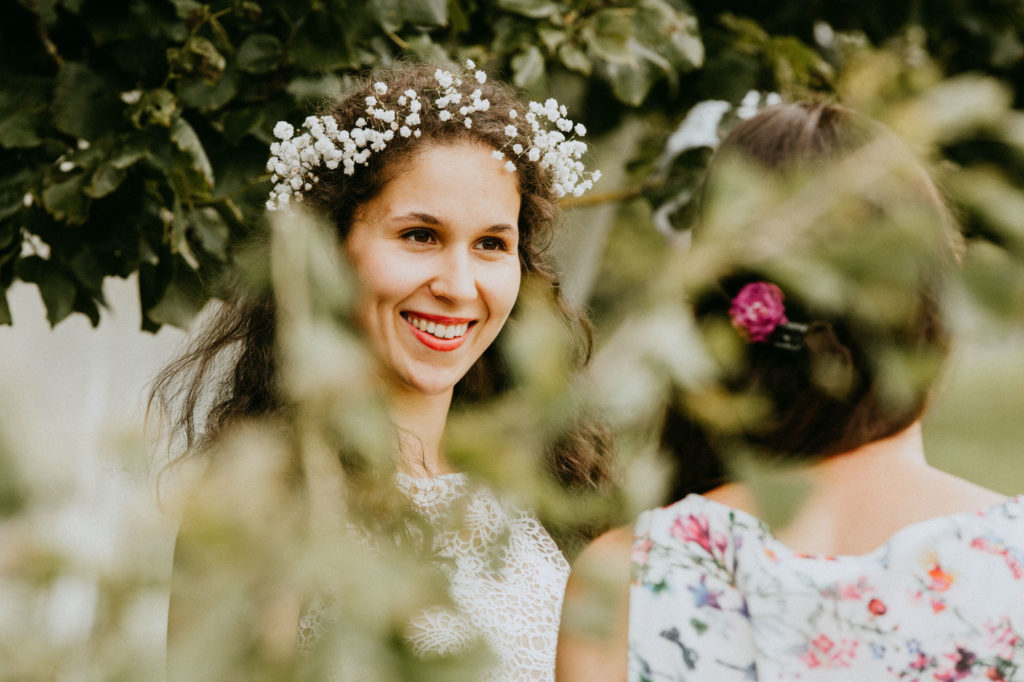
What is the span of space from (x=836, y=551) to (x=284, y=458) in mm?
862

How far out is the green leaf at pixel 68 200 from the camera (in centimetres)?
153

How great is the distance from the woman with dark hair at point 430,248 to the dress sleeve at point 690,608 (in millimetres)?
198

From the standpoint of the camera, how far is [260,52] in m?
1.64

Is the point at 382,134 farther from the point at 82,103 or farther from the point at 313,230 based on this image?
the point at 313,230

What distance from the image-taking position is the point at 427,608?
1.05ft

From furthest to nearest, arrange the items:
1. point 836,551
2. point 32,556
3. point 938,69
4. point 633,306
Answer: point 938,69
point 836,551
point 633,306
point 32,556

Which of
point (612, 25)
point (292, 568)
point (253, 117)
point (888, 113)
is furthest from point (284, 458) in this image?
point (612, 25)

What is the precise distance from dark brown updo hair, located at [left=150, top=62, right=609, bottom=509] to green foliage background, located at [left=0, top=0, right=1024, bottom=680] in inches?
2.8

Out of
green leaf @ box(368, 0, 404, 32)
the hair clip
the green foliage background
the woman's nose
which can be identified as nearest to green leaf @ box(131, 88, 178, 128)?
the green foliage background

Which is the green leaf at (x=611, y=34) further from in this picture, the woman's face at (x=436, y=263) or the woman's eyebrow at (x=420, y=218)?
the woman's eyebrow at (x=420, y=218)

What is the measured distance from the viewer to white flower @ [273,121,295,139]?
1.62 m

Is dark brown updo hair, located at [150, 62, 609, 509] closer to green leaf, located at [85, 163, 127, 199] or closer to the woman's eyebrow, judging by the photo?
the woman's eyebrow

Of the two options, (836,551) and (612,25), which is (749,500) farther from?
(612,25)

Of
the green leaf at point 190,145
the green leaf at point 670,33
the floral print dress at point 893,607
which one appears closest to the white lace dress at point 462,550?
the floral print dress at point 893,607
